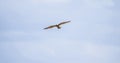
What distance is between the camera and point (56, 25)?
134250 millimetres

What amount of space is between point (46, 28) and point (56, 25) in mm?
8528

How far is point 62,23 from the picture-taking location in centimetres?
12925

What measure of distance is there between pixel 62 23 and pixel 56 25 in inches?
240

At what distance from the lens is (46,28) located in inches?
5032

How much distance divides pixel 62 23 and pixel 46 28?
919 centimetres
